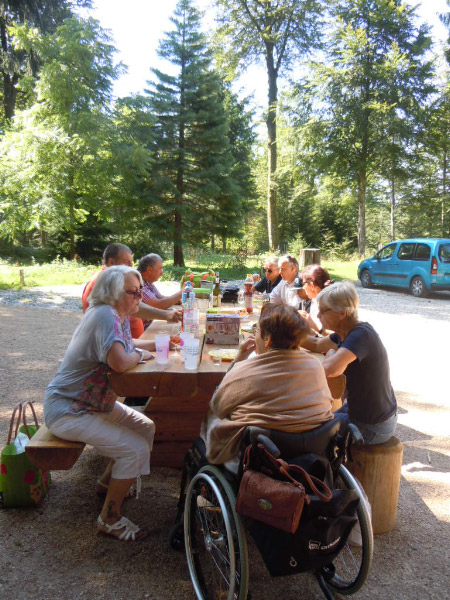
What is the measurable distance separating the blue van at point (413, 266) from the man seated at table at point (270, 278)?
7.78 meters

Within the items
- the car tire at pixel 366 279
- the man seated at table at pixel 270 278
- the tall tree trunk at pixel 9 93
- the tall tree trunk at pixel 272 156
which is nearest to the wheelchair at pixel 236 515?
the man seated at table at pixel 270 278

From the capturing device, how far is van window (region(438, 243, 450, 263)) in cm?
1216

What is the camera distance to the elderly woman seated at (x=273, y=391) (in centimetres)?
189

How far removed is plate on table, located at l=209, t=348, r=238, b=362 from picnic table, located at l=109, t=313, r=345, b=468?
5cm

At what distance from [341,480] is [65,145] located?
17.0 meters

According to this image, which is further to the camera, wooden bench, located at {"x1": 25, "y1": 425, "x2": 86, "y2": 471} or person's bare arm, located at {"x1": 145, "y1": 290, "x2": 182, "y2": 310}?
person's bare arm, located at {"x1": 145, "y1": 290, "x2": 182, "y2": 310}

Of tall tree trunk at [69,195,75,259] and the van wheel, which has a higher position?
tall tree trunk at [69,195,75,259]

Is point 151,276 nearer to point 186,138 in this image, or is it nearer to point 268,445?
point 268,445

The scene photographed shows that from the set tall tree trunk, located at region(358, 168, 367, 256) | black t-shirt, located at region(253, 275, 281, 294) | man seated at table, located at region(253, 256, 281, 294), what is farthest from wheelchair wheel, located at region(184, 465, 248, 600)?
tall tree trunk, located at region(358, 168, 367, 256)

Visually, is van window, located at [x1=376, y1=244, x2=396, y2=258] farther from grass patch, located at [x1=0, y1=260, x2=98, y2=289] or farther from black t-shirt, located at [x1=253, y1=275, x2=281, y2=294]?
grass patch, located at [x1=0, y1=260, x2=98, y2=289]

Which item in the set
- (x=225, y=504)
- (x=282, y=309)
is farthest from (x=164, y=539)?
(x=282, y=309)

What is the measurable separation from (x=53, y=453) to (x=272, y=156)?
19.6m

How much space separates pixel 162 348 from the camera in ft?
8.76

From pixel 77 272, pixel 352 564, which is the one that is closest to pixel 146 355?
pixel 352 564
